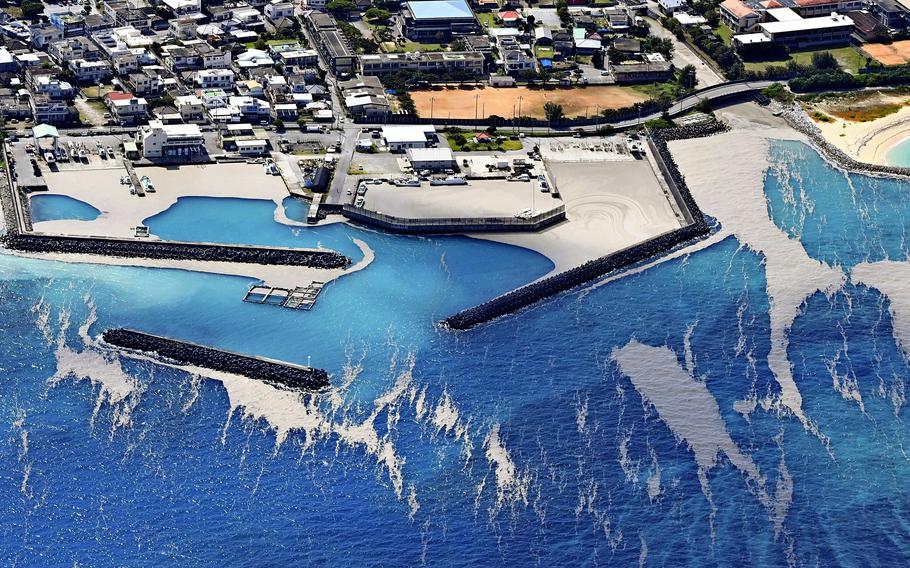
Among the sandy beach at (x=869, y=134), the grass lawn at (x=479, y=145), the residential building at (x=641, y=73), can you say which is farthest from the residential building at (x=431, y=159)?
the sandy beach at (x=869, y=134)

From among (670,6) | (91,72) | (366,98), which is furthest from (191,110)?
(670,6)

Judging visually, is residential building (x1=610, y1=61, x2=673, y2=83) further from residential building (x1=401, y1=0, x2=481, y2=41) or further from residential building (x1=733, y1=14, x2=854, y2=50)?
residential building (x1=401, y1=0, x2=481, y2=41)

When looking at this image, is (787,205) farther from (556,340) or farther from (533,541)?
(533,541)

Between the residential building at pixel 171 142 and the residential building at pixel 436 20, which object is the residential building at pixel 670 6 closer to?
the residential building at pixel 436 20

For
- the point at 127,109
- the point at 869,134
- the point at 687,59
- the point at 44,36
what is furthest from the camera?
the point at 687,59

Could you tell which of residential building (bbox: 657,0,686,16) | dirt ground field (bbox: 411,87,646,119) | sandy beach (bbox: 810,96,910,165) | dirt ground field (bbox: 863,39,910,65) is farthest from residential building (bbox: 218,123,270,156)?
dirt ground field (bbox: 863,39,910,65)

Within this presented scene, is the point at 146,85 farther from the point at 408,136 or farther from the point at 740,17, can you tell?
the point at 740,17

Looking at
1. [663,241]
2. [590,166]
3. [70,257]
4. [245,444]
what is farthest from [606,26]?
[245,444]
